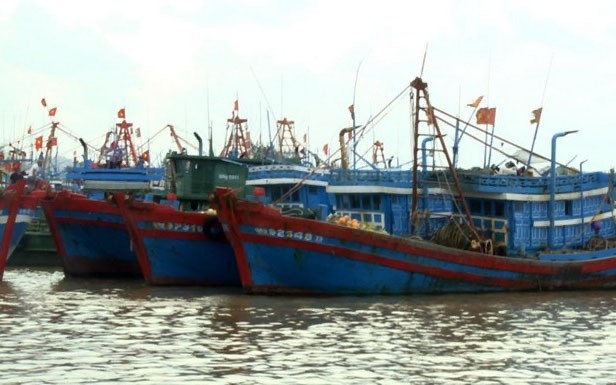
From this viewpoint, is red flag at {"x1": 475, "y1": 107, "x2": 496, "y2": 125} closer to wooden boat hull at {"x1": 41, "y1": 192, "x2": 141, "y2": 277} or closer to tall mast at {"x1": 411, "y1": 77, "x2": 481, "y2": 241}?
tall mast at {"x1": 411, "y1": 77, "x2": 481, "y2": 241}

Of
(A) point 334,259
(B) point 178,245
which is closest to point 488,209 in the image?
(A) point 334,259

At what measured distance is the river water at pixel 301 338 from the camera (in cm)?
1664

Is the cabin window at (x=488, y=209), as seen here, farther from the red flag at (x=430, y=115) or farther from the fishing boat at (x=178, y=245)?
the fishing boat at (x=178, y=245)

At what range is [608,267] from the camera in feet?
98.5

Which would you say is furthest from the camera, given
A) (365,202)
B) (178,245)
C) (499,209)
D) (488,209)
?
(365,202)

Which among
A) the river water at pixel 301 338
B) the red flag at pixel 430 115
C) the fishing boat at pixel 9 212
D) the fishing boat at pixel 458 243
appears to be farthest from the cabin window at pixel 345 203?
the fishing boat at pixel 9 212

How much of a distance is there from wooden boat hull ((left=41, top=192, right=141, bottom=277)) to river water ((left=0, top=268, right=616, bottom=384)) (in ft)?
15.0

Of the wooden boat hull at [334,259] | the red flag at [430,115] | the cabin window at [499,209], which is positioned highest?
the red flag at [430,115]

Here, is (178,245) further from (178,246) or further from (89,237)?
(89,237)

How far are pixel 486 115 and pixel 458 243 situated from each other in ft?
17.1

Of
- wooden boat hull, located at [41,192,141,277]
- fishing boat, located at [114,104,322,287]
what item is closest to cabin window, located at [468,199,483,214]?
fishing boat, located at [114,104,322,287]

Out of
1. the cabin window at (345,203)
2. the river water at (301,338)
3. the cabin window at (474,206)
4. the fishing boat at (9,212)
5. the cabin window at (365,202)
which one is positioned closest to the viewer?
the river water at (301,338)

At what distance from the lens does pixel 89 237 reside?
112 feet

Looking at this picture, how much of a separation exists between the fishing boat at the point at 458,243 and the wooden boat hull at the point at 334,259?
0.02 m
